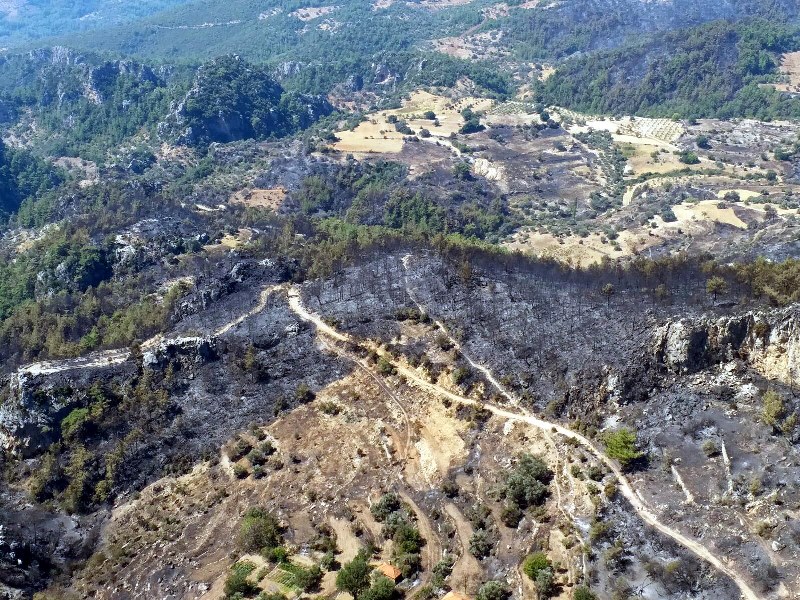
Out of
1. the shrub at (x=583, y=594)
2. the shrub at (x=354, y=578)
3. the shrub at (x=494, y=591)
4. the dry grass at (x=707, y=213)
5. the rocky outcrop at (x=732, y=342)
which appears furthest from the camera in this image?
the dry grass at (x=707, y=213)

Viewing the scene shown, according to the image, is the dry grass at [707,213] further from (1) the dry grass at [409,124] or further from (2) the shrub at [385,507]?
(2) the shrub at [385,507]

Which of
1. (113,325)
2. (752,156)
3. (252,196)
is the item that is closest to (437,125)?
(252,196)

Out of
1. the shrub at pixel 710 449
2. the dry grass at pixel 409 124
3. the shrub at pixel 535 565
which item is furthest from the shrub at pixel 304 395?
the dry grass at pixel 409 124

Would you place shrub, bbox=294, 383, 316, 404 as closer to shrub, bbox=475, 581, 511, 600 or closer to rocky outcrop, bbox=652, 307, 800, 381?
shrub, bbox=475, 581, 511, 600

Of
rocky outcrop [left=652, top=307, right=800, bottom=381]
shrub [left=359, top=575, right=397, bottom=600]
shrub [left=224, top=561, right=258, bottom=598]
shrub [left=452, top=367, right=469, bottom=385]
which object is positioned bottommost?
shrub [left=224, top=561, right=258, bottom=598]

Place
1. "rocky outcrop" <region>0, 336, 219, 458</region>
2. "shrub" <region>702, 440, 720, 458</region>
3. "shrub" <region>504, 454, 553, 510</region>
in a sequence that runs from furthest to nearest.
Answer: "rocky outcrop" <region>0, 336, 219, 458</region> < "shrub" <region>702, 440, 720, 458</region> < "shrub" <region>504, 454, 553, 510</region>

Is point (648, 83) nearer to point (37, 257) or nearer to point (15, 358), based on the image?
point (37, 257)

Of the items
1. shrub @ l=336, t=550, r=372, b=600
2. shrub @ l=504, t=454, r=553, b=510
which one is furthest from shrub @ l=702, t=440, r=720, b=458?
shrub @ l=336, t=550, r=372, b=600

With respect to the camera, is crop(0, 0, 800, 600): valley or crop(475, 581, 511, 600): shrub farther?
crop(0, 0, 800, 600): valley
